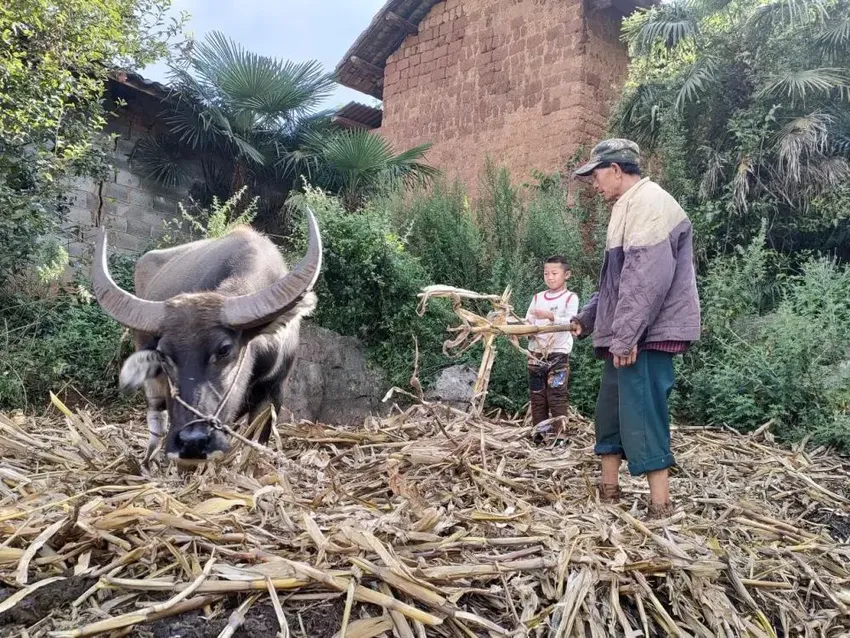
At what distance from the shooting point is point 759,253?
7.91 m

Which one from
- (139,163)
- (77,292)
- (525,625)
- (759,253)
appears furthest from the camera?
(139,163)

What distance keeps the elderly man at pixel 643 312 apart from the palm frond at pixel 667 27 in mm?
6924

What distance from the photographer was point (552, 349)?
614cm

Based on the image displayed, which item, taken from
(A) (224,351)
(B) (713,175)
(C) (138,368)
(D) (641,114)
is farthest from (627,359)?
(D) (641,114)

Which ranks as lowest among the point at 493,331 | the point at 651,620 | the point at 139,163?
the point at 651,620

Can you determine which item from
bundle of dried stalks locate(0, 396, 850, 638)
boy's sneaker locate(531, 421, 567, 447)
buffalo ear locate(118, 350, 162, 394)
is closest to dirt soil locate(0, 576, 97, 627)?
bundle of dried stalks locate(0, 396, 850, 638)

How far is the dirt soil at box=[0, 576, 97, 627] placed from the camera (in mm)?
2219

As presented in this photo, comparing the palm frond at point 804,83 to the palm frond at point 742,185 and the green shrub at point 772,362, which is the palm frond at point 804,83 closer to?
the palm frond at point 742,185

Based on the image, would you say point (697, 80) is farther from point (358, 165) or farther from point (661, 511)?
point (661, 511)

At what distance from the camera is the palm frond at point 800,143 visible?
888 centimetres

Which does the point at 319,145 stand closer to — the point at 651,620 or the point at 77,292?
the point at 77,292

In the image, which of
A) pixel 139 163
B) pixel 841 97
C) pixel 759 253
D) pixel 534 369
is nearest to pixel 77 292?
pixel 139 163

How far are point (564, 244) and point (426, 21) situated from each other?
6.36 metres

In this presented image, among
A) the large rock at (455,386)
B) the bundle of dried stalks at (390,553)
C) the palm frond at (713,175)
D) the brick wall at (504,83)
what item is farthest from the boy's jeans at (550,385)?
the brick wall at (504,83)
